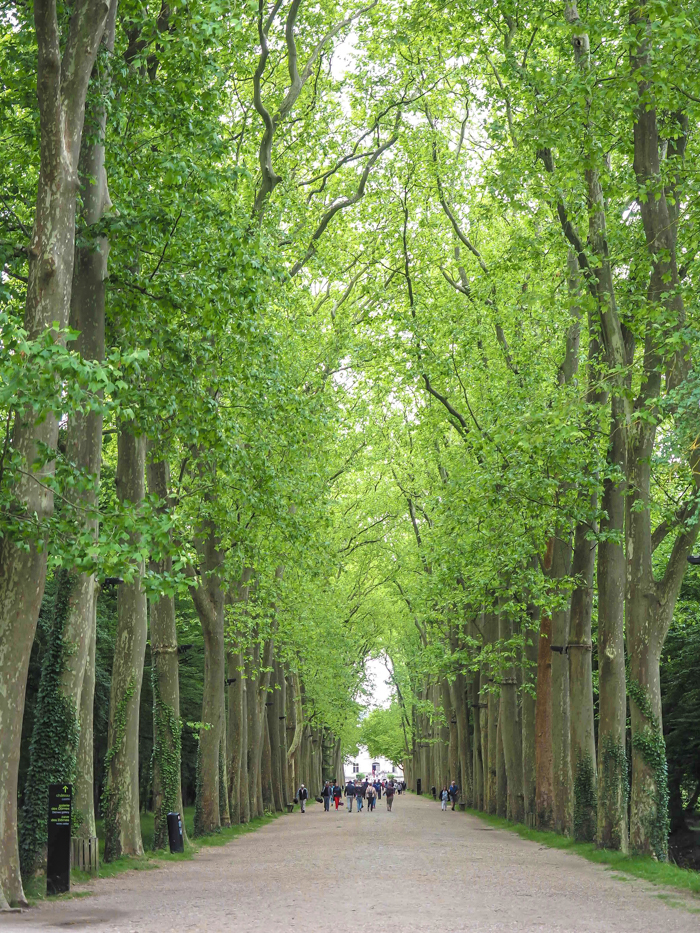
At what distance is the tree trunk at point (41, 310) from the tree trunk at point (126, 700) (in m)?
6.11

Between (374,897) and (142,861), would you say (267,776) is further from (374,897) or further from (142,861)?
(374,897)

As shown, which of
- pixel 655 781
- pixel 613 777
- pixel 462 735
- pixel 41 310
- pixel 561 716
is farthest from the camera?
pixel 462 735

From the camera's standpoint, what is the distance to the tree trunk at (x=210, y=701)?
80.3 ft

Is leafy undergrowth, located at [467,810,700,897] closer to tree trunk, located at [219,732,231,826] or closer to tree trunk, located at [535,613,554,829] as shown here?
tree trunk, located at [535,613,554,829]

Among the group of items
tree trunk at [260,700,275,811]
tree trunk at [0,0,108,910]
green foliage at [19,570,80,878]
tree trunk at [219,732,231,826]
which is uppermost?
tree trunk at [0,0,108,910]

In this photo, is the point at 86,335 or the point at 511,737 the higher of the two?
the point at 86,335

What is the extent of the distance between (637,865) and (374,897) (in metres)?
5.19

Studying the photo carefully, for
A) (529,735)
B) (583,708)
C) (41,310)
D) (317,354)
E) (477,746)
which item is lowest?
(477,746)

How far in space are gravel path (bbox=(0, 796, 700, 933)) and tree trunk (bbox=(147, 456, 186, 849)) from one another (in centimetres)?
118

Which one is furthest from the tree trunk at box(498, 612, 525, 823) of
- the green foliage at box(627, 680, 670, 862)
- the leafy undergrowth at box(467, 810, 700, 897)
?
the green foliage at box(627, 680, 670, 862)

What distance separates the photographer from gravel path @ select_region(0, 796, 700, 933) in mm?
10789

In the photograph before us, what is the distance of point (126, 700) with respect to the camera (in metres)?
18.0

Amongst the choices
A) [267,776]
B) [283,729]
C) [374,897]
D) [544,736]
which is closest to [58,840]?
[374,897]

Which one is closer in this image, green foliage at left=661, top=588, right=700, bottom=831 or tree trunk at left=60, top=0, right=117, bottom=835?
tree trunk at left=60, top=0, right=117, bottom=835
